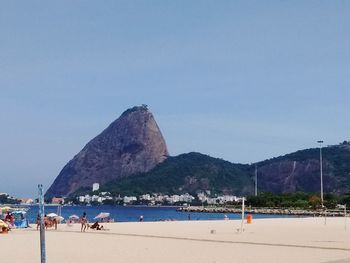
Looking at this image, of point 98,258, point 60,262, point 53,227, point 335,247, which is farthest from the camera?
point 53,227

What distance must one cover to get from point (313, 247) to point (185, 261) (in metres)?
6.48

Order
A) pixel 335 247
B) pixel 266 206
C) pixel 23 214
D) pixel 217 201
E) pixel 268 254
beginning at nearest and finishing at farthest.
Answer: pixel 268 254
pixel 335 247
pixel 23 214
pixel 266 206
pixel 217 201

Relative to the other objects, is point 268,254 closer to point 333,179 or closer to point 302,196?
point 302,196

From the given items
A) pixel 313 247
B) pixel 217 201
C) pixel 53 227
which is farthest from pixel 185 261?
pixel 217 201

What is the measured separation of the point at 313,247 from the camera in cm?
1997

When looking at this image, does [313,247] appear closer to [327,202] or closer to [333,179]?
[327,202]

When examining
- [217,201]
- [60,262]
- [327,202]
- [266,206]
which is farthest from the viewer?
[217,201]

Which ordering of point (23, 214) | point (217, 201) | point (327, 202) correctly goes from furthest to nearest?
point (217, 201) < point (327, 202) < point (23, 214)

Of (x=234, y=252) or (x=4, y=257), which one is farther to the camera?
(x=234, y=252)

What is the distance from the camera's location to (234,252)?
1792 centimetres

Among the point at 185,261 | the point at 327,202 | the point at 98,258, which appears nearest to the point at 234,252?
the point at 185,261

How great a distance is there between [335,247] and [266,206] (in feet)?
347

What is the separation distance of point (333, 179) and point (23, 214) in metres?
Answer: 169

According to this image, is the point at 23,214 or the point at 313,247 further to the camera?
the point at 23,214
